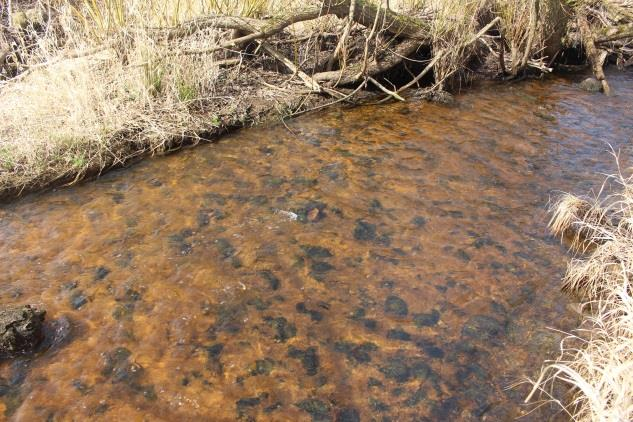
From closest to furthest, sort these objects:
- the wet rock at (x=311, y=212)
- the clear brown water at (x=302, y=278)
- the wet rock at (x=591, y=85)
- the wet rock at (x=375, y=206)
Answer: the clear brown water at (x=302, y=278)
the wet rock at (x=311, y=212)
the wet rock at (x=375, y=206)
the wet rock at (x=591, y=85)

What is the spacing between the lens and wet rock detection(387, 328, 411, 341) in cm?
318

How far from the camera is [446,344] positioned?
123 inches

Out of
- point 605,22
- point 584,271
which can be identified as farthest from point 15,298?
point 605,22

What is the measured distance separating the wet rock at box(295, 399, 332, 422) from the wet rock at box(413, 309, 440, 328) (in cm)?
85

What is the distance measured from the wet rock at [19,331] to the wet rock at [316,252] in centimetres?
186

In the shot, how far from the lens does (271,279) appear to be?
3.70m

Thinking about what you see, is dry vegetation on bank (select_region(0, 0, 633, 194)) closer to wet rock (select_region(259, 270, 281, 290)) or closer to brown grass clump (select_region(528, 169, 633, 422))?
wet rock (select_region(259, 270, 281, 290))

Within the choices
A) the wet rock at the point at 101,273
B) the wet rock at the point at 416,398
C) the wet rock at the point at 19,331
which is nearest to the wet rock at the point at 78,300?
the wet rock at the point at 101,273

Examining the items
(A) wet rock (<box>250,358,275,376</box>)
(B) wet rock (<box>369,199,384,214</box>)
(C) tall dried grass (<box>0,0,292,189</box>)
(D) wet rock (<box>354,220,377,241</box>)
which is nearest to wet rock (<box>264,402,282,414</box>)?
(A) wet rock (<box>250,358,275,376</box>)

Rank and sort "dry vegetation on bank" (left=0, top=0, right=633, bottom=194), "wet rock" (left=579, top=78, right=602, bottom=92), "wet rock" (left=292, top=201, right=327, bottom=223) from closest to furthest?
"wet rock" (left=292, top=201, right=327, bottom=223)
"dry vegetation on bank" (left=0, top=0, right=633, bottom=194)
"wet rock" (left=579, top=78, right=602, bottom=92)

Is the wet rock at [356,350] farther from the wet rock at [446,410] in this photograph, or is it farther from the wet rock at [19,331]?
the wet rock at [19,331]

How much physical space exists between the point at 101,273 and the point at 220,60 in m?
3.91

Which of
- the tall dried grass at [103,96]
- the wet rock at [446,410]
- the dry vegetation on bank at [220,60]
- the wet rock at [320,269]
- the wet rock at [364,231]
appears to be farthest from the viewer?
the dry vegetation on bank at [220,60]

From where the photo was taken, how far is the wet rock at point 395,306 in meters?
3.38
